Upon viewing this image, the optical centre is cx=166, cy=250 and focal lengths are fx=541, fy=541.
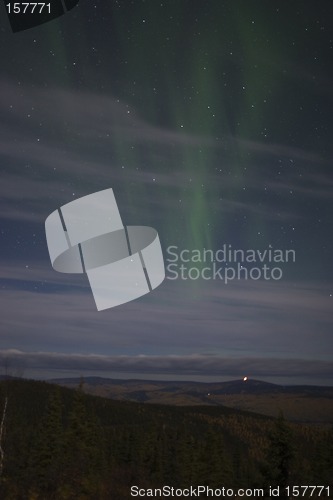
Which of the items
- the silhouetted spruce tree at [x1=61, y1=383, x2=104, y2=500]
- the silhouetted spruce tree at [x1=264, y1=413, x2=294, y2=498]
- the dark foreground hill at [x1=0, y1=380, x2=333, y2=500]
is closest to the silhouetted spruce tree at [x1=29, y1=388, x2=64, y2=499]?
the dark foreground hill at [x1=0, y1=380, x2=333, y2=500]

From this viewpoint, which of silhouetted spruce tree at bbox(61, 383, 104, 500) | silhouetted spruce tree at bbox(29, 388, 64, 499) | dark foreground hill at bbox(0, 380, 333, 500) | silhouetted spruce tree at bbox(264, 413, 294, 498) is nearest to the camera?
silhouetted spruce tree at bbox(264, 413, 294, 498)

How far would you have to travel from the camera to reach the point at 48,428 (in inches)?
2581

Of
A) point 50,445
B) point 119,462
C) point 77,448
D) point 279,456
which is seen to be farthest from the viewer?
point 119,462

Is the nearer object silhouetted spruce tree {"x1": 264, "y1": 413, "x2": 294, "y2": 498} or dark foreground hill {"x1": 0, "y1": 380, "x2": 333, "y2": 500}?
silhouetted spruce tree {"x1": 264, "y1": 413, "x2": 294, "y2": 498}

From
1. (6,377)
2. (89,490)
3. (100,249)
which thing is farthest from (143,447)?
(100,249)

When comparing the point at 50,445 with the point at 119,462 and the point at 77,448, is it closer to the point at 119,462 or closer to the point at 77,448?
the point at 77,448

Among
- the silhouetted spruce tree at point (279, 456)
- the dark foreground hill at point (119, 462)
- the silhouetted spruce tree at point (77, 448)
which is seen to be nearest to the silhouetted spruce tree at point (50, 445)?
the dark foreground hill at point (119, 462)

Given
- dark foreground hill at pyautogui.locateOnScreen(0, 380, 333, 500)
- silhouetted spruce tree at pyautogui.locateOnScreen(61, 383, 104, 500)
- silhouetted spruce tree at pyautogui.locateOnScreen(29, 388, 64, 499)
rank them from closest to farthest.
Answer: dark foreground hill at pyautogui.locateOnScreen(0, 380, 333, 500) < silhouetted spruce tree at pyautogui.locateOnScreen(61, 383, 104, 500) < silhouetted spruce tree at pyautogui.locateOnScreen(29, 388, 64, 499)

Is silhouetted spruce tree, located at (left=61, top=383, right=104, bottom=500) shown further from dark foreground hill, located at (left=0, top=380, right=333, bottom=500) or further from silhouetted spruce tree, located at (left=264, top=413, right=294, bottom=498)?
silhouetted spruce tree, located at (left=264, top=413, right=294, bottom=498)

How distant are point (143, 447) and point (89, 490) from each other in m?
43.6

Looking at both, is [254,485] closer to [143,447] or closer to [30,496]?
[30,496]

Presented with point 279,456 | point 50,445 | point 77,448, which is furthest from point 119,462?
point 279,456

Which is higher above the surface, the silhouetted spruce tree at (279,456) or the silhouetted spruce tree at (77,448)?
the silhouetted spruce tree at (279,456)

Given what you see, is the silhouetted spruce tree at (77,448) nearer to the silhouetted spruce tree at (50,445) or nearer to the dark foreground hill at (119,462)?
the dark foreground hill at (119,462)
